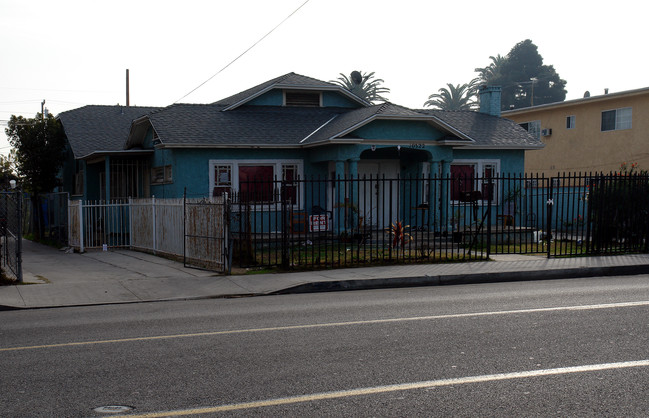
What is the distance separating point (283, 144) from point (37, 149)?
12.2 meters

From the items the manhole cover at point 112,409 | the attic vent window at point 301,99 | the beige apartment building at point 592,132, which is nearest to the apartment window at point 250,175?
the attic vent window at point 301,99

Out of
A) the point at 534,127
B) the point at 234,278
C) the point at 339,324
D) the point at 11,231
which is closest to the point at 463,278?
the point at 234,278

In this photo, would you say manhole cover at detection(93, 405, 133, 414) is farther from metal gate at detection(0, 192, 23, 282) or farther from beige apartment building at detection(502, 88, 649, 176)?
beige apartment building at detection(502, 88, 649, 176)

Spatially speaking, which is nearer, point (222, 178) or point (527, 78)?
point (222, 178)

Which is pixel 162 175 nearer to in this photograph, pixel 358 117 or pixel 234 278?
pixel 358 117

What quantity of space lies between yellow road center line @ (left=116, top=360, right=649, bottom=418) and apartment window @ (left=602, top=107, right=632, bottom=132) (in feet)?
88.0

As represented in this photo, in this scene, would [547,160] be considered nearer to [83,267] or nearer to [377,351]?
[83,267]

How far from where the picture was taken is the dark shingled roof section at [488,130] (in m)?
23.9

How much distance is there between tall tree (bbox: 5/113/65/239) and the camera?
27.2 metres

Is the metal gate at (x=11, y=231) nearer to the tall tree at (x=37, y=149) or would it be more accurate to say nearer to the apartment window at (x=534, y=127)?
the tall tree at (x=37, y=149)

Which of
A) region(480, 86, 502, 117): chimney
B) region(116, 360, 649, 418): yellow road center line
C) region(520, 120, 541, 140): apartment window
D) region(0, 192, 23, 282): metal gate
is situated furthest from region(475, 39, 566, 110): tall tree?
region(116, 360, 649, 418): yellow road center line

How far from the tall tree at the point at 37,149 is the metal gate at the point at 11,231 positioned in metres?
14.0

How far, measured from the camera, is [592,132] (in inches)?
1248

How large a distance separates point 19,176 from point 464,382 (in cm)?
2665
